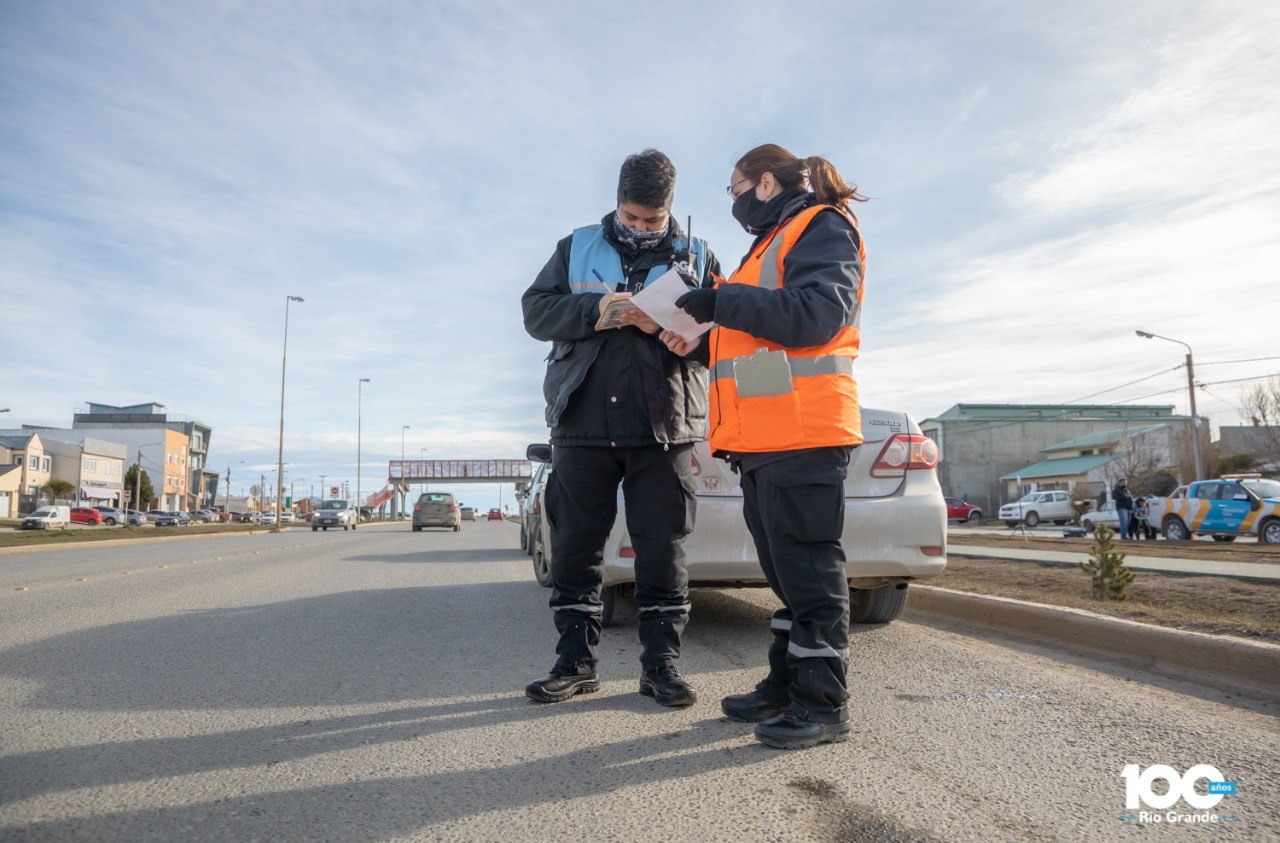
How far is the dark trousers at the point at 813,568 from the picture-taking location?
101 inches

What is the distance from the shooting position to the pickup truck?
17.8m

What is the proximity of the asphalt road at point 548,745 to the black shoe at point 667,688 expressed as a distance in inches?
2.5

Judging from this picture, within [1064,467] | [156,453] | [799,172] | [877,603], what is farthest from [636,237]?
[156,453]

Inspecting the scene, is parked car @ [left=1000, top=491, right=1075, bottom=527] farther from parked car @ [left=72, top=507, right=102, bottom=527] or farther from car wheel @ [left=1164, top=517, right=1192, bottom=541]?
parked car @ [left=72, top=507, right=102, bottom=527]

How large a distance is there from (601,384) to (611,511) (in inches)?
20.7

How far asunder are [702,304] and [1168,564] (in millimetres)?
10248

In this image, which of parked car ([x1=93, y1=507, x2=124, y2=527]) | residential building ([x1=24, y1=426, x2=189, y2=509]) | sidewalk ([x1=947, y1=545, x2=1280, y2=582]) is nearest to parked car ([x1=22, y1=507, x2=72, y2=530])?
parked car ([x1=93, y1=507, x2=124, y2=527])

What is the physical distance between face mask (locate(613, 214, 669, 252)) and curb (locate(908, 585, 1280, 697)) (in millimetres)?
2934

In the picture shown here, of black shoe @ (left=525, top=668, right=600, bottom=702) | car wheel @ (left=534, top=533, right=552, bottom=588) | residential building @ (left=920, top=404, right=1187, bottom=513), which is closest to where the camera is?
black shoe @ (left=525, top=668, right=600, bottom=702)

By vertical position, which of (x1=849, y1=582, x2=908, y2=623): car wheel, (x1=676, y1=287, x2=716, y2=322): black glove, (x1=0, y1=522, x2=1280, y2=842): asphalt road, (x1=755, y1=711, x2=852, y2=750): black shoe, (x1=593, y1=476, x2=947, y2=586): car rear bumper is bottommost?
(x1=0, y1=522, x2=1280, y2=842): asphalt road

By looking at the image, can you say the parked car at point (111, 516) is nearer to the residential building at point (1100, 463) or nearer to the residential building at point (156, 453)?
the residential building at point (156, 453)

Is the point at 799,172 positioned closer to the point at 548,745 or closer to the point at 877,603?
the point at 548,745

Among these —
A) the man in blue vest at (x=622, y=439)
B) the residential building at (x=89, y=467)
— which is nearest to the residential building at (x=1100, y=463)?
the man in blue vest at (x=622, y=439)

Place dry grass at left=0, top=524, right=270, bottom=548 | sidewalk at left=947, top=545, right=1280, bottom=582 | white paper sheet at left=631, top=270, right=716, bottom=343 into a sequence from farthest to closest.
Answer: dry grass at left=0, top=524, right=270, bottom=548
sidewalk at left=947, top=545, right=1280, bottom=582
white paper sheet at left=631, top=270, right=716, bottom=343
